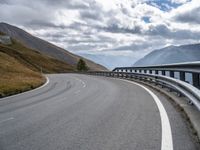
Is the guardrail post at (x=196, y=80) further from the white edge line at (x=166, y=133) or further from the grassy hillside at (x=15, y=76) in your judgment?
the grassy hillside at (x=15, y=76)

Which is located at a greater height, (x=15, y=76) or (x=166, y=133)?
(x=15, y=76)

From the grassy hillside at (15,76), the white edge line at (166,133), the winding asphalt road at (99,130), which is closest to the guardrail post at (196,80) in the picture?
the winding asphalt road at (99,130)

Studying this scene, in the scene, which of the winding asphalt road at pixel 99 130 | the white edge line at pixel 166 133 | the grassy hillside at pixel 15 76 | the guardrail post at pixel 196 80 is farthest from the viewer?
the grassy hillside at pixel 15 76

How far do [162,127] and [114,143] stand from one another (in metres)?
1.86

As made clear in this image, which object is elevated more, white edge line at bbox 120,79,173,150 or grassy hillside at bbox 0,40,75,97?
grassy hillside at bbox 0,40,75,97

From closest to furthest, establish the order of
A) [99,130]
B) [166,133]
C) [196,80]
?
1. [166,133]
2. [99,130]
3. [196,80]

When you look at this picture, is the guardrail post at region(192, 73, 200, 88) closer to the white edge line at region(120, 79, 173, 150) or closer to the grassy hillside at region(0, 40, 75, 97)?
the white edge line at region(120, 79, 173, 150)

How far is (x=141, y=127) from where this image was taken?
8.31m

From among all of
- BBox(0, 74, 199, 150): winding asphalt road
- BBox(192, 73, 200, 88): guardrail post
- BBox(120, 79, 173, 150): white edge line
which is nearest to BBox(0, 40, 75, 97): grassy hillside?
BBox(0, 74, 199, 150): winding asphalt road

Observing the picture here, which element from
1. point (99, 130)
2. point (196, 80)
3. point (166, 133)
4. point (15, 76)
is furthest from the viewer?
point (15, 76)

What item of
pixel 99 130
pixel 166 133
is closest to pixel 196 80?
pixel 166 133

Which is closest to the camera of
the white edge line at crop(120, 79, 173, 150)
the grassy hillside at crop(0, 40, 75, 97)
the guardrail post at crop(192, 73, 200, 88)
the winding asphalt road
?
the white edge line at crop(120, 79, 173, 150)

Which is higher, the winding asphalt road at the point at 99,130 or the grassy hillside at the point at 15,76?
the grassy hillside at the point at 15,76

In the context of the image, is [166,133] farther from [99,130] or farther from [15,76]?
[15,76]
